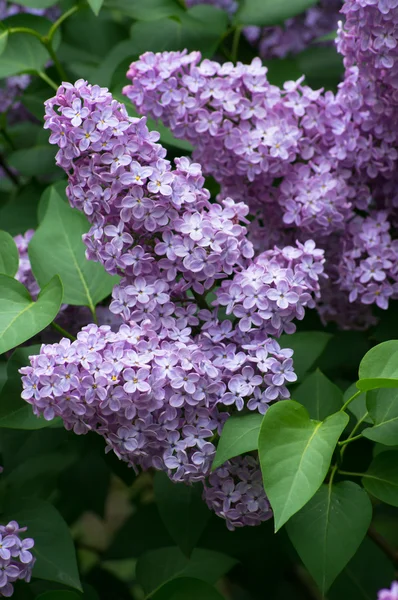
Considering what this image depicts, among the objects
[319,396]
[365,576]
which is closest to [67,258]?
[319,396]

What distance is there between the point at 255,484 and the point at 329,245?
49cm

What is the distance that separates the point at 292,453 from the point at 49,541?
0.48 m

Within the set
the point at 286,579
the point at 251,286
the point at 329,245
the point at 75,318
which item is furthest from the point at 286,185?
the point at 286,579

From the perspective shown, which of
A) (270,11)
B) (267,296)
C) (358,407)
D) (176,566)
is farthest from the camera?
(270,11)

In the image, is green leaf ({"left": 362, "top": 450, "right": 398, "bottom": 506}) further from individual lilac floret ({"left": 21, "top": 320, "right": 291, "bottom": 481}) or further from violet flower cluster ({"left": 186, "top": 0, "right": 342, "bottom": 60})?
violet flower cluster ({"left": 186, "top": 0, "right": 342, "bottom": 60})

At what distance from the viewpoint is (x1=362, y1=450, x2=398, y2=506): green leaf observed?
1.13 meters

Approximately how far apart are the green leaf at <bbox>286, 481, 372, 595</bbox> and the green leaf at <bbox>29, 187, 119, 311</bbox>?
502 millimetres

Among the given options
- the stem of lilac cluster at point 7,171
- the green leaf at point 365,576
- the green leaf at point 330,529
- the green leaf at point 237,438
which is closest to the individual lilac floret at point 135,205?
the green leaf at point 237,438

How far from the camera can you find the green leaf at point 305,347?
1296 mm

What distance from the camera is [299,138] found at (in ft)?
4.47

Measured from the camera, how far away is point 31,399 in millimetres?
1076

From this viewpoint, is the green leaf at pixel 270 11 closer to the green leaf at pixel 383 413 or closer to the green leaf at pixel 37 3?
the green leaf at pixel 37 3

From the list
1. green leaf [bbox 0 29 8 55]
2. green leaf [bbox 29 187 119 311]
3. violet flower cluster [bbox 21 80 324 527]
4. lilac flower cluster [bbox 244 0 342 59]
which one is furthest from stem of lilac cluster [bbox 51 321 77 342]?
lilac flower cluster [bbox 244 0 342 59]

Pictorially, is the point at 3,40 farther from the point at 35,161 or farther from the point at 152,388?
the point at 152,388
